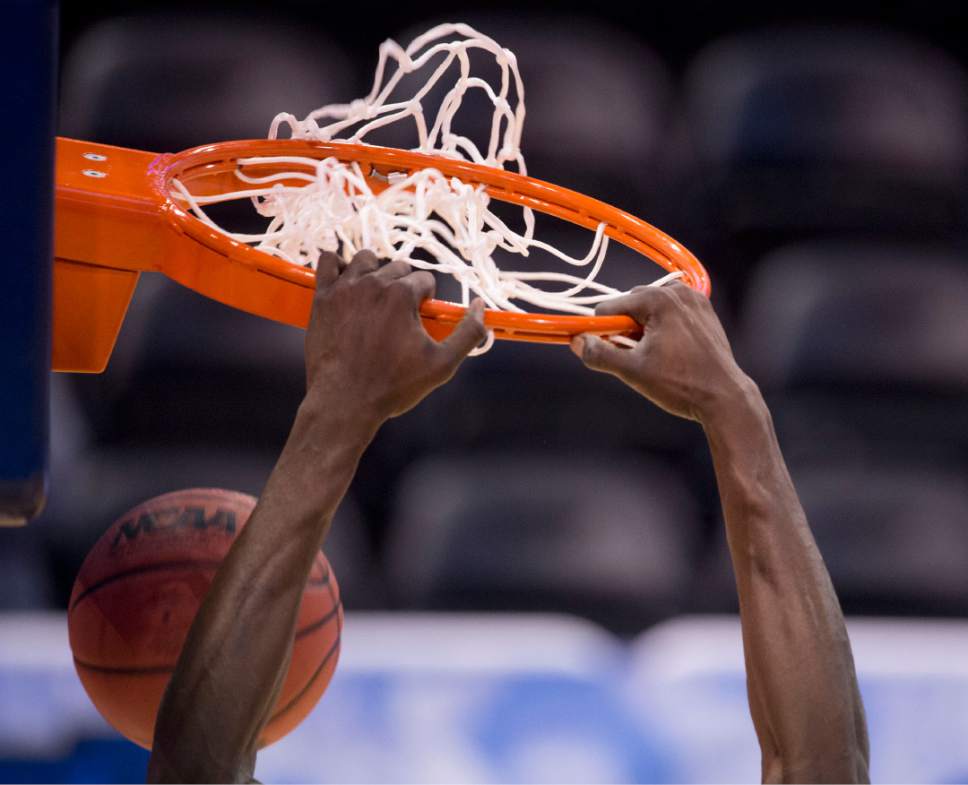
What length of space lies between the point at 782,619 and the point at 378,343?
379 mm

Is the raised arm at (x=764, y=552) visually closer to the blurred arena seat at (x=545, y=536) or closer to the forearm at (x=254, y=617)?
the forearm at (x=254, y=617)

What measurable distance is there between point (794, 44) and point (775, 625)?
1.42 m

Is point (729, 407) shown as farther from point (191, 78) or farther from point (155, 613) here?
point (191, 78)

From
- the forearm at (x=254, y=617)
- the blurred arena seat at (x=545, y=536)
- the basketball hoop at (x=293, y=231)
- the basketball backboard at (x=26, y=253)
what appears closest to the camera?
the basketball backboard at (x=26, y=253)

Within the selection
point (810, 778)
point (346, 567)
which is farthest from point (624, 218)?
point (346, 567)

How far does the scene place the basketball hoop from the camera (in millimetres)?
1012

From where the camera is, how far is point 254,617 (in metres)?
0.90

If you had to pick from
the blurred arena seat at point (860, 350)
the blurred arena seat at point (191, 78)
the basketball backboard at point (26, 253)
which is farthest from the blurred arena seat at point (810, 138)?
the basketball backboard at point (26, 253)

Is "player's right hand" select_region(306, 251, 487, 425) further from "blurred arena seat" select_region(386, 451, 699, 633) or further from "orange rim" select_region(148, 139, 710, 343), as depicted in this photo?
"blurred arena seat" select_region(386, 451, 699, 633)

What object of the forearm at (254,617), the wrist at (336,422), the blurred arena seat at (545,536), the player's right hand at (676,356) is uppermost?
the player's right hand at (676,356)

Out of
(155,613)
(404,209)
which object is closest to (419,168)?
(404,209)

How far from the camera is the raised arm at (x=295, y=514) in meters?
0.89

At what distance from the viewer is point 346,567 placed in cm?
200

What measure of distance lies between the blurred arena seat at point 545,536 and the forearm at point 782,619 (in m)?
0.96
